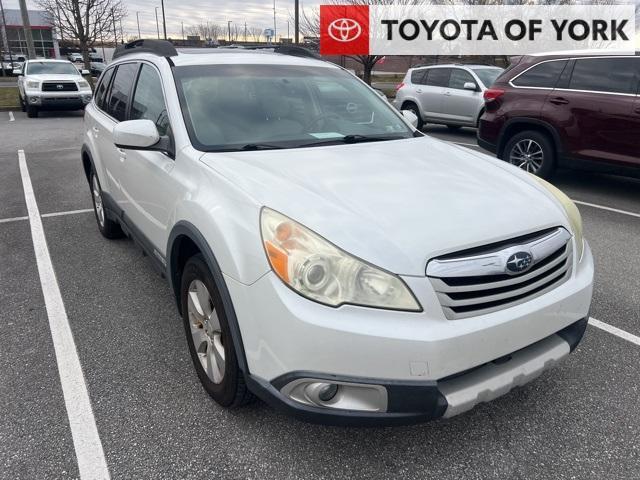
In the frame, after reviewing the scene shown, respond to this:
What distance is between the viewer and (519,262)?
210 cm

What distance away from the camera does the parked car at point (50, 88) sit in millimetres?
15258

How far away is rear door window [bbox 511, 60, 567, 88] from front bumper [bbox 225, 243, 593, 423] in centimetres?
591

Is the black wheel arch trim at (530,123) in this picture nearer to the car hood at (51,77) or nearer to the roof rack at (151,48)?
the roof rack at (151,48)

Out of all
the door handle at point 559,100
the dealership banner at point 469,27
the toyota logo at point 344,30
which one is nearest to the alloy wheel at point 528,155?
the door handle at point 559,100

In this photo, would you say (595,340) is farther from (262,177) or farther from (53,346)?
(53,346)

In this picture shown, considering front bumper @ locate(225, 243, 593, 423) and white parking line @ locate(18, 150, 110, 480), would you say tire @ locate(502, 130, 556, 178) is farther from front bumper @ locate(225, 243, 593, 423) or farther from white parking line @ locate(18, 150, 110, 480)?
white parking line @ locate(18, 150, 110, 480)

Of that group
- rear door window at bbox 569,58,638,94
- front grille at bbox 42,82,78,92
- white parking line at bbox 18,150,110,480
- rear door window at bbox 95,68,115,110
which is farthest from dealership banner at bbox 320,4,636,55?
white parking line at bbox 18,150,110,480

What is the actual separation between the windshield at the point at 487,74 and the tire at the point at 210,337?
1072cm

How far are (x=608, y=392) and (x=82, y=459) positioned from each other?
265cm

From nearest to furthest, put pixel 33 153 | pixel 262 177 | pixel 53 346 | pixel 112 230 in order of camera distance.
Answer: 1. pixel 262 177
2. pixel 53 346
3. pixel 112 230
4. pixel 33 153

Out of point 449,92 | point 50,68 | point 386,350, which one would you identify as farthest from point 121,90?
point 50,68

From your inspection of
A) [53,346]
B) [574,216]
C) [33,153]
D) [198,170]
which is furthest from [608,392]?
[33,153]

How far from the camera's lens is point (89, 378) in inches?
113

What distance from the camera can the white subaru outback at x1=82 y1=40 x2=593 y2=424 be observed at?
1.93 m
